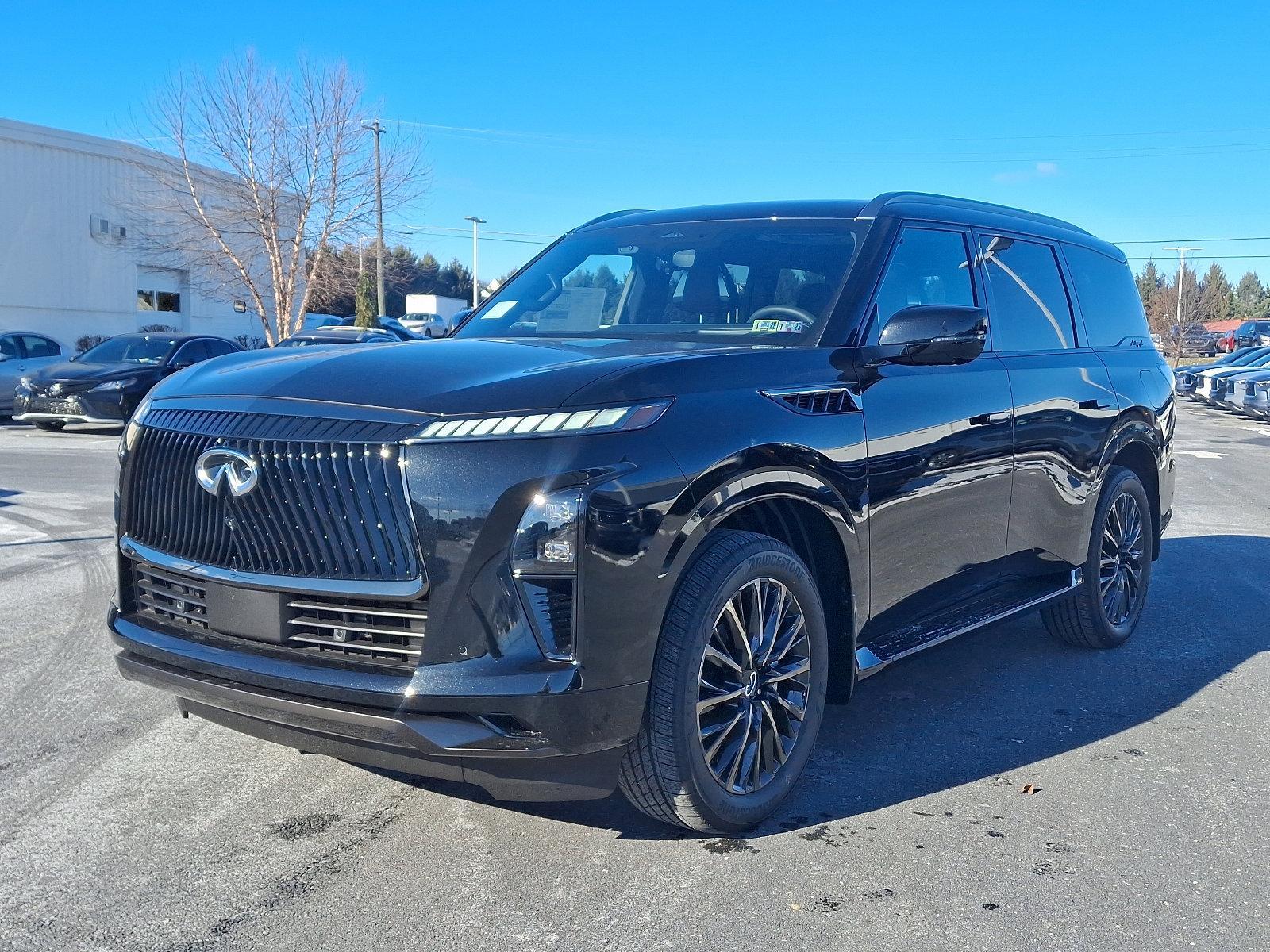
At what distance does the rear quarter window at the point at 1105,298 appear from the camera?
588 cm

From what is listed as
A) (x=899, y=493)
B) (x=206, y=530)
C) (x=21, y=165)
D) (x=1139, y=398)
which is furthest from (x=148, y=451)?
(x=21, y=165)

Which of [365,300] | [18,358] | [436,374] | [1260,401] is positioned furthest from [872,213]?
[365,300]

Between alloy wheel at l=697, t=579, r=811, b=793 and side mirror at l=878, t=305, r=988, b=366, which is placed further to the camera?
side mirror at l=878, t=305, r=988, b=366

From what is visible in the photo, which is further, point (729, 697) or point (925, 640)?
point (925, 640)

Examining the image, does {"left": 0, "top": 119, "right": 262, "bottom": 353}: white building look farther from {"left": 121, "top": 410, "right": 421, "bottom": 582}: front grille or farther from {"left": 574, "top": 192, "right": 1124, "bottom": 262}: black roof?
{"left": 121, "top": 410, "right": 421, "bottom": 582}: front grille

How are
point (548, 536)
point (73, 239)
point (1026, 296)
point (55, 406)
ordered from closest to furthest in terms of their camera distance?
point (548, 536) → point (1026, 296) → point (55, 406) → point (73, 239)

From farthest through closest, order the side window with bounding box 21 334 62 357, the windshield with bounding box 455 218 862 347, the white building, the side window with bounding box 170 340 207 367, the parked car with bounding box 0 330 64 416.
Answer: the white building
the side window with bounding box 21 334 62 357
the parked car with bounding box 0 330 64 416
the side window with bounding box 170 340 207 367
the windshield with bounding box 455 218 862 347

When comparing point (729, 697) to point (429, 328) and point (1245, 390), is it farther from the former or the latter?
point (1245, 390)

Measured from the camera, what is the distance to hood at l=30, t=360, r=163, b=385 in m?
17.0

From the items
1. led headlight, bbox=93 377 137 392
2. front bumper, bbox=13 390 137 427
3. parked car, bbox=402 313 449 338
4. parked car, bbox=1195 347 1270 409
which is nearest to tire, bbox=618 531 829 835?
Answer: parked car, bbox=402 313 449 338

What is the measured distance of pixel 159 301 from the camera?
3672 centimetres

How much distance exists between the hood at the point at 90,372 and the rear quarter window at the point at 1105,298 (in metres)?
14.6

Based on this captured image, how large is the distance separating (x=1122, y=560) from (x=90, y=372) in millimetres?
15354

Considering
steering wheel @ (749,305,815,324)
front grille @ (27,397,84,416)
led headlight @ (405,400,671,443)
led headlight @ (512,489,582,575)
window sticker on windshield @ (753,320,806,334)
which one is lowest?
front grille @ (27,397,84,416)
